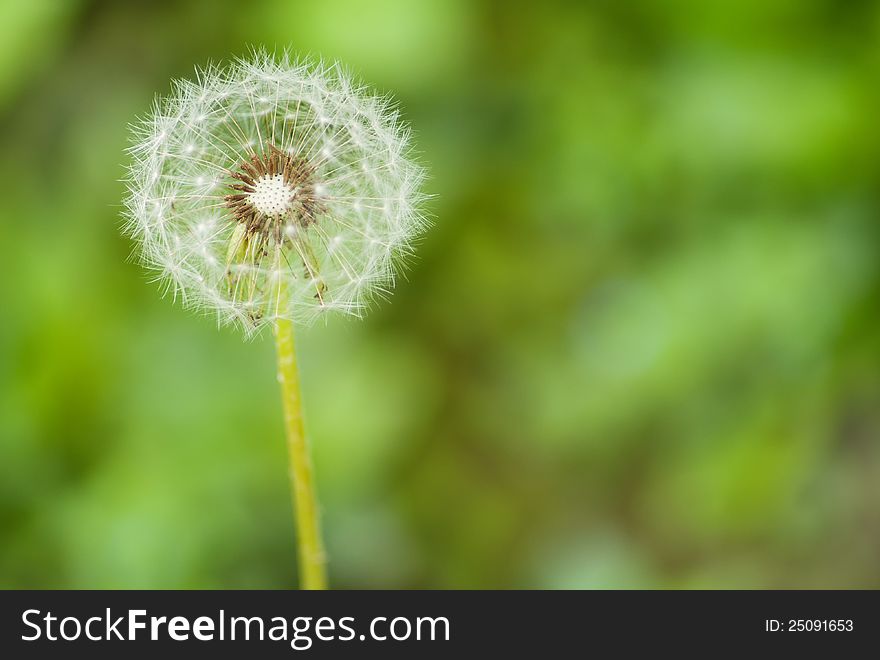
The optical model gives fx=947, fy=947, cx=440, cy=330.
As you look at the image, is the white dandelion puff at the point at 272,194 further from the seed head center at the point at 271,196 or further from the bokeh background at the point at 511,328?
the bokeh background at the point at 511,328

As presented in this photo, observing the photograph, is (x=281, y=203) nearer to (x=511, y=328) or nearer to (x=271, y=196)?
(x=271, y=196)

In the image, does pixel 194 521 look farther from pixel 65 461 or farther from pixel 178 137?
pixel 178 137

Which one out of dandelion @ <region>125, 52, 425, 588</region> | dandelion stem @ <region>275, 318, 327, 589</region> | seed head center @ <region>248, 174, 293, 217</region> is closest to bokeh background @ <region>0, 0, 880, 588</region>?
dandelion stem @ <region>275, 318, 327, 589</region>

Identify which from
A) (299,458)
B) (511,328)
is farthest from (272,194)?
(511,328)

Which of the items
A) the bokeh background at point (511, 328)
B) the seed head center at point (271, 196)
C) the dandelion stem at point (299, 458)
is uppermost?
the bokeh background at point (511, 328)

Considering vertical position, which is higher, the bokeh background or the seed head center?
the bokeh background

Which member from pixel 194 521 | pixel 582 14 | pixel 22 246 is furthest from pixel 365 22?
pixel 194 521

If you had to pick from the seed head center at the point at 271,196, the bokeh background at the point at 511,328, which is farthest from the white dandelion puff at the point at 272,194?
the bokeh background at the point at 511,328

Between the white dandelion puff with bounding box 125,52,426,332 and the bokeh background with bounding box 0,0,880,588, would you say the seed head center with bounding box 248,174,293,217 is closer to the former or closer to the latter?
the white dandelion puff with bounding box 125,52,426,332
